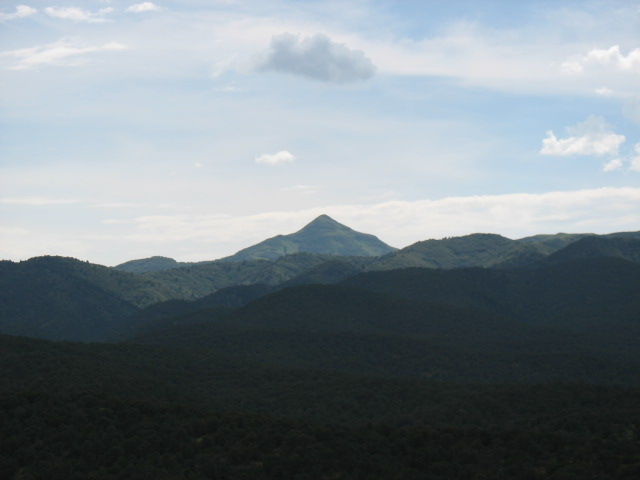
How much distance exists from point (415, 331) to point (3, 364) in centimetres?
10707

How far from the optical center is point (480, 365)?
130500 mm

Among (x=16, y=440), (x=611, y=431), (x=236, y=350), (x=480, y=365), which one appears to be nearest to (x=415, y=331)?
(x=480, y=365)

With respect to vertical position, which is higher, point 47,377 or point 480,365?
point 47,377

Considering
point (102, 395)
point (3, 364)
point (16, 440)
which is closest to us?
point (16, 440)

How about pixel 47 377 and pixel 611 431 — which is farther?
pixel 47 377

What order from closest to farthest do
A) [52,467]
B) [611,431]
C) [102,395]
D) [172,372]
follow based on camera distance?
[52,467]
[611,431]
[102,395]
[172,372]

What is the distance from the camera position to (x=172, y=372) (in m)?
102

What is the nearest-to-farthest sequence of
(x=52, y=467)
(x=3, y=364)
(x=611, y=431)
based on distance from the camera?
(x=52, y=467) → (x=611, y=431) → (x=3, y=364)

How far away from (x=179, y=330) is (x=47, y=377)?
8440cm

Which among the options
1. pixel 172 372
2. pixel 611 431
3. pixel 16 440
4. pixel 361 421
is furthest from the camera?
pixel 172 372

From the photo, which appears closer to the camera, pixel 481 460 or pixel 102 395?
pixel 481 460

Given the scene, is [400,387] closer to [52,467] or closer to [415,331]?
[52,467]

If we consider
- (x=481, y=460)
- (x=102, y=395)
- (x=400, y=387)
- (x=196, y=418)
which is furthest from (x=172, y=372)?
(x=481, y=460)

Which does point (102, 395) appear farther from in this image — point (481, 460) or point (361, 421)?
point (481, 460)
